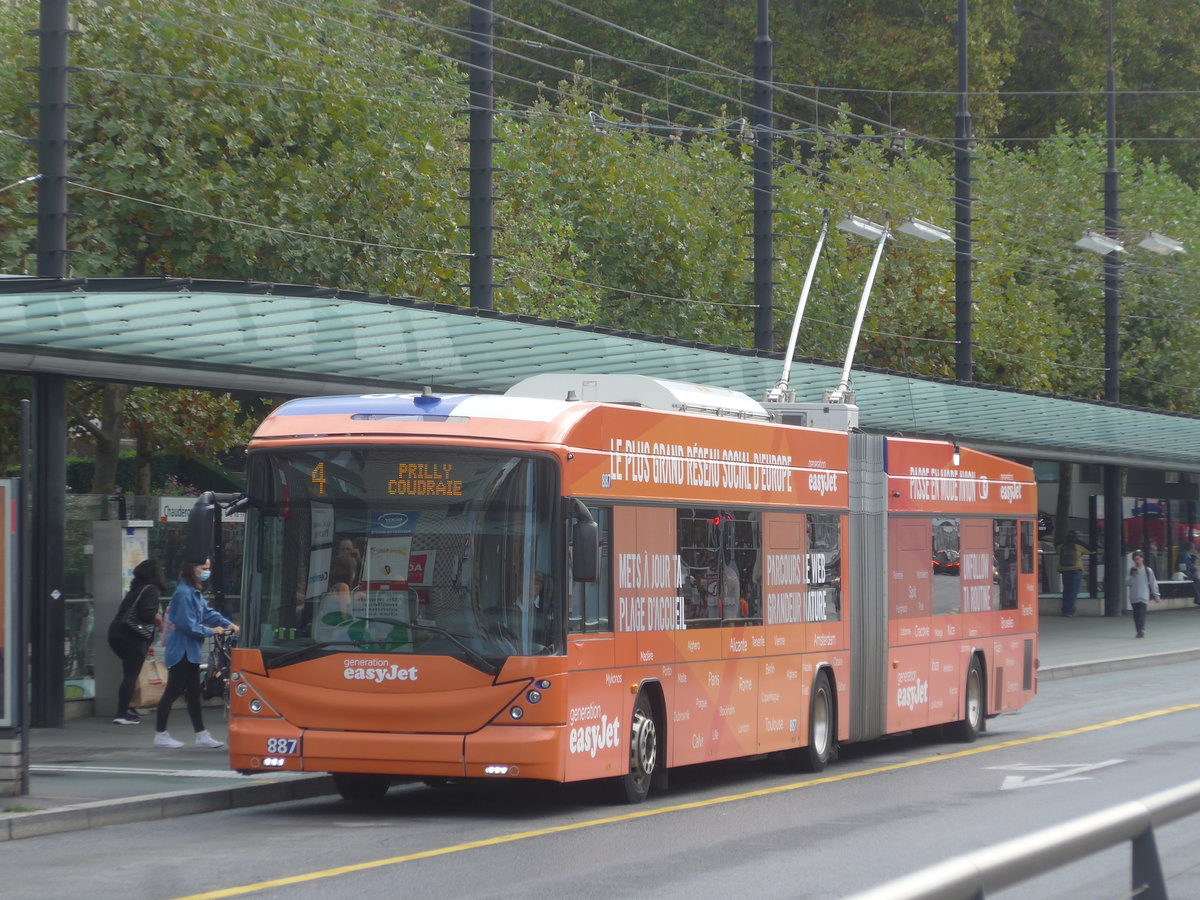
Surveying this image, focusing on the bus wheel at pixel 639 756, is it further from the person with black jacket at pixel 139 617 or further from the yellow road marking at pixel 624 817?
the person with black jacket at pixel 139 617

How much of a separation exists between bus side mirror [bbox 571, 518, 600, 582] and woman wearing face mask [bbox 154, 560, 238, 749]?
4.80 metres

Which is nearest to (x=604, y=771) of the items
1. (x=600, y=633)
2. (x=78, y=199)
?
(x=600, y=633)

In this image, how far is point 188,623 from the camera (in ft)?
50.9

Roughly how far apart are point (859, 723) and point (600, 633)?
4926 mm

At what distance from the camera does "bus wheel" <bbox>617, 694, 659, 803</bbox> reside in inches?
497

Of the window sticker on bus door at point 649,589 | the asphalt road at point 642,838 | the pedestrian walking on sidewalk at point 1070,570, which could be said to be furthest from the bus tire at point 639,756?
the pedestrian walking on sidewalk at point 1070,570

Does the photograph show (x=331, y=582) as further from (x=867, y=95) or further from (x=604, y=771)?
(x=867, y=95)

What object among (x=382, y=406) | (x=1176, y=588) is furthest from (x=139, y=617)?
(x=1176, y=588)

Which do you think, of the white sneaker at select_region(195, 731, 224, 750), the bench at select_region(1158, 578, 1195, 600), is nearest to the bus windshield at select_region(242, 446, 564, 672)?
the white sneaker at select_region(195, 731, 224, 750)

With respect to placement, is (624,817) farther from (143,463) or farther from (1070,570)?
(1070,570)

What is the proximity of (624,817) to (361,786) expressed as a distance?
7.20ft

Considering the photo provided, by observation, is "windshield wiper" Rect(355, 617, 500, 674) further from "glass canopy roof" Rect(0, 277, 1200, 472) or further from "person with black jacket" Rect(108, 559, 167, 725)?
"person with black jacket" Rect(108, 559, 167, 725)

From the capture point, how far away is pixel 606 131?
41719 millimetres

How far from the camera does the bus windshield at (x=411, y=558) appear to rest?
11.7 metres
